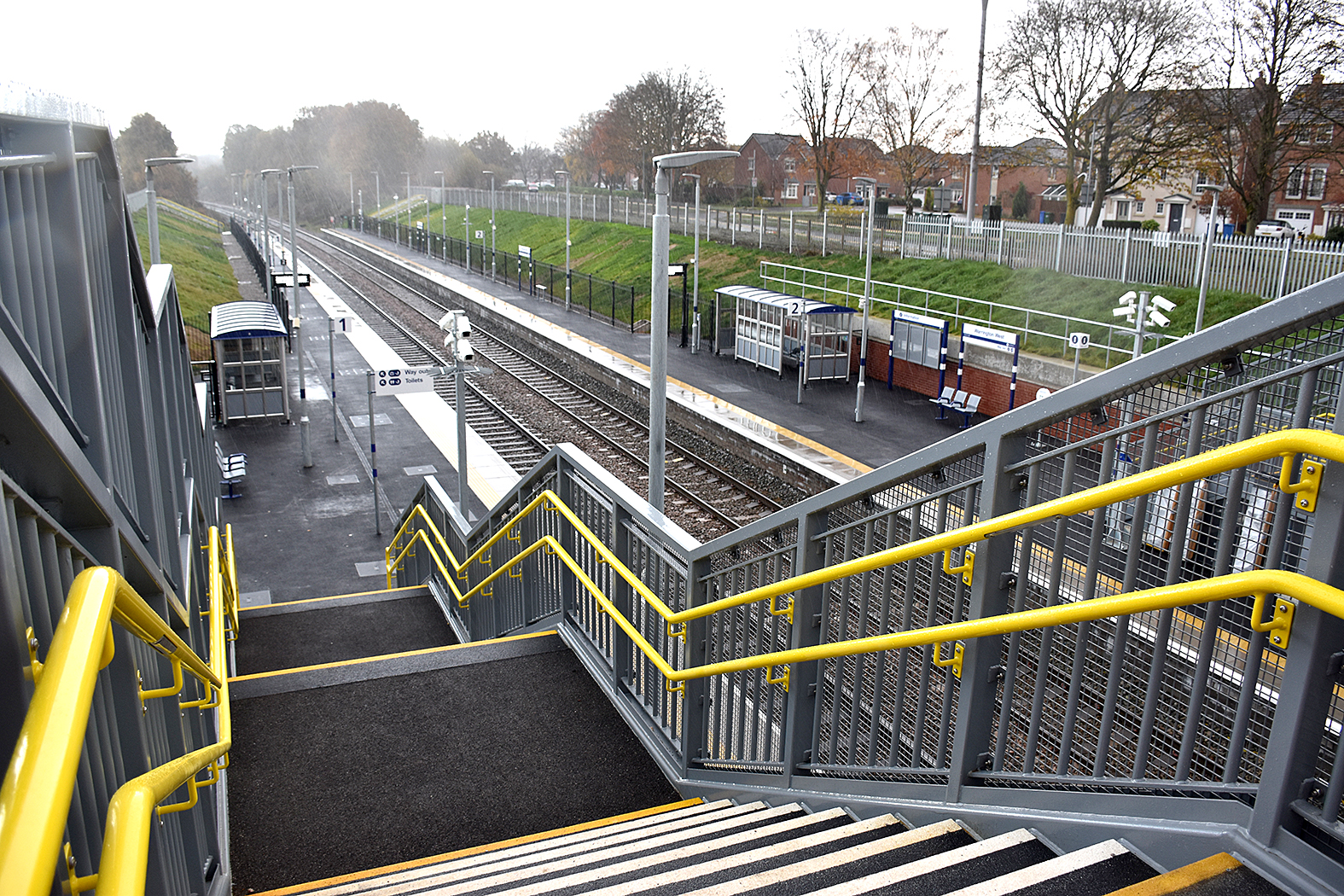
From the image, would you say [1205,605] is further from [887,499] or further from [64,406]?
[64,406]

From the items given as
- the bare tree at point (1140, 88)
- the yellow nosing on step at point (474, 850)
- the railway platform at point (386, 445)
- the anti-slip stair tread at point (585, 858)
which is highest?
the bare tree at point (1140, 88)

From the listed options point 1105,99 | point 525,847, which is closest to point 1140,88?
point 1105,99

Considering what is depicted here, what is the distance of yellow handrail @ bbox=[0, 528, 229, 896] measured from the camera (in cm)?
106

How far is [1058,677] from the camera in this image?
3170mm

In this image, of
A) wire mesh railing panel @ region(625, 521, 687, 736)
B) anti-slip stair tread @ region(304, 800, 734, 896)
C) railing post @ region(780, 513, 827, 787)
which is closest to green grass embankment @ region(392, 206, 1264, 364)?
wire mesh railing panel @ region(625, 521, 687, 736)

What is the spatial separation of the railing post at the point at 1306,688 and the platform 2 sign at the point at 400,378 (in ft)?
45.4

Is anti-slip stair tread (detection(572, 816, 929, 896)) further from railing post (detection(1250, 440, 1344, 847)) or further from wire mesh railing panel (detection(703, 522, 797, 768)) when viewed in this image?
railing post (detection(1250, 440, 1344, 847))

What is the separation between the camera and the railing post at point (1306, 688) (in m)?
2.14

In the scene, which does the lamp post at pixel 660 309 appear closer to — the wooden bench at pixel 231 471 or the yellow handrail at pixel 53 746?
the yellow handrail at pixel 53 746

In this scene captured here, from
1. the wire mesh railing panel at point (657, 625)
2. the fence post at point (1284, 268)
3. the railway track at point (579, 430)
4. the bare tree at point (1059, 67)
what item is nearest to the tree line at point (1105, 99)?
the bare tree at point (1059, 67)

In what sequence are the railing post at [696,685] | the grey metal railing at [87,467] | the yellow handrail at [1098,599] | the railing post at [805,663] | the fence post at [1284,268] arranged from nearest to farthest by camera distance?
the grey metal railing at [87,467], the yellow handrail at [1098,599], the railing post at [805,663], the railing post at [696,685], the fence post at [1284,268]

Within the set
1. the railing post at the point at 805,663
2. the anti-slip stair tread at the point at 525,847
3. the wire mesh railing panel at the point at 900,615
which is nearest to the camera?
the wire mesh railing panel at the point at 900,615

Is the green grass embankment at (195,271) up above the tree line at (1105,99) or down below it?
below

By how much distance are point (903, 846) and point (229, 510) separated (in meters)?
16.3
